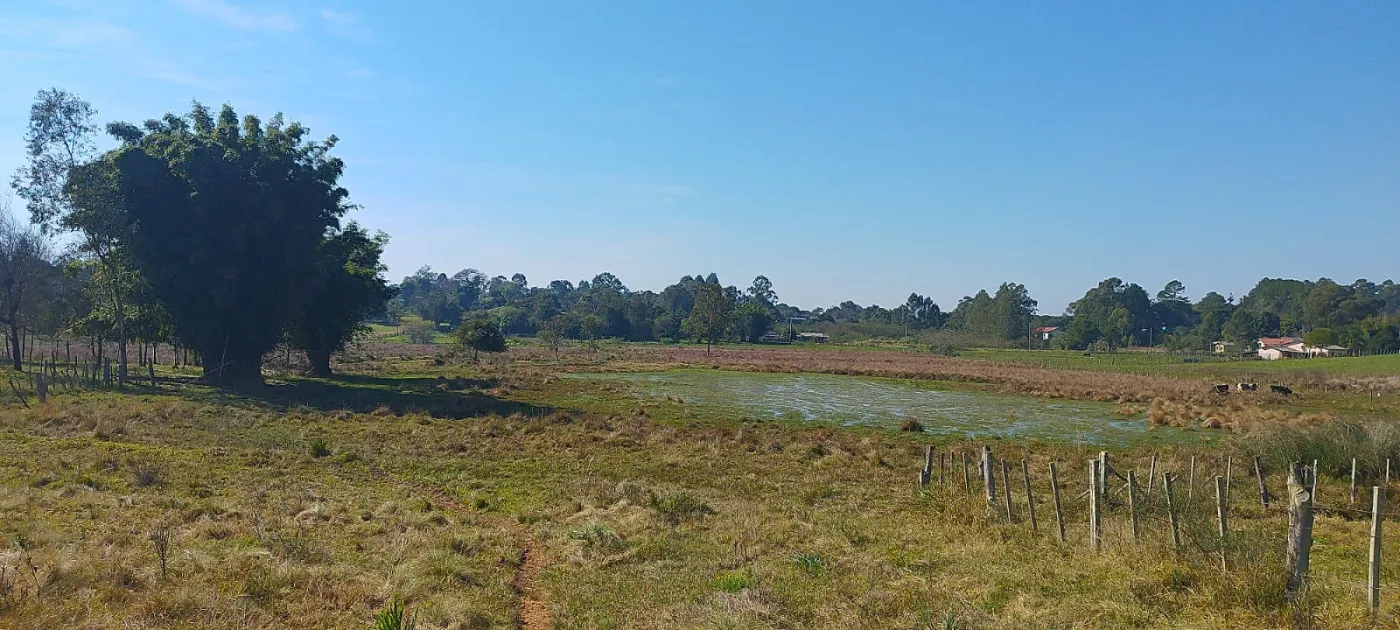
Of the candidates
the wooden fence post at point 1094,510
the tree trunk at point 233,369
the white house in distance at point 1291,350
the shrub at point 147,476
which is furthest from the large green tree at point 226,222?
the white house in distance at point 1291,350

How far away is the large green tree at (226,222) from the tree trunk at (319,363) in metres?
6.17

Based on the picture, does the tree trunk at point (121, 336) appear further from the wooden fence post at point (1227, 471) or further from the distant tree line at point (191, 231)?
the wooden fence post at point (1227, 471)

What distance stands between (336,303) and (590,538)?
133 feet

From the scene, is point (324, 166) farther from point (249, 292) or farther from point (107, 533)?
point (107, 533)

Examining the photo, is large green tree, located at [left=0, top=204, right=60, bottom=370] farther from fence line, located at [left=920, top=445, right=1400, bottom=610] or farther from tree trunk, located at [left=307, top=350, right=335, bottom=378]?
fence line, located at [left=920, top=445, right=1400, bottom=610]

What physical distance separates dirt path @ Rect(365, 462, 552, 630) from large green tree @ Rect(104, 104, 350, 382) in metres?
28.5

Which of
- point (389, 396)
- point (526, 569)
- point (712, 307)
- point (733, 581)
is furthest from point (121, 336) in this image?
point (712, 307)

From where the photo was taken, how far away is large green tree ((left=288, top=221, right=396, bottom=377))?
45.4 m

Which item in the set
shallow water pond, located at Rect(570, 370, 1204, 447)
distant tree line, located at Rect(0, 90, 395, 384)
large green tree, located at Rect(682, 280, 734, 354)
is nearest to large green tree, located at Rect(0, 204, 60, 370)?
distant tree line, located at Rect(0, 90, 395, 384)

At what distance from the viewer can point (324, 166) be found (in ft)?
139

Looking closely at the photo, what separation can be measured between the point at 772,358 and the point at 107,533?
7765cm

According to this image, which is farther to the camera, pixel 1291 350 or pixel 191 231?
pixel 1291 350

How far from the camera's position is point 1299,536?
7.68m

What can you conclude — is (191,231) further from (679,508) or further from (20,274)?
(679,508)
